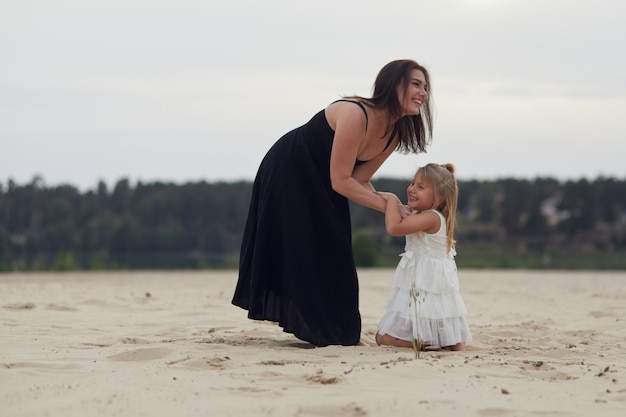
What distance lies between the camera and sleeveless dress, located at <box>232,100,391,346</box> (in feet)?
16.3

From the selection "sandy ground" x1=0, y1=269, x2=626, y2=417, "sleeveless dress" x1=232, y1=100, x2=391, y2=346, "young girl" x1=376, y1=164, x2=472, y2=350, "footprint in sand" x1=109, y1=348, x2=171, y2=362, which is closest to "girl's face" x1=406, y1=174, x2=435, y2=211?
"young girl" x1=376, y1=164, x2=472, y2=350

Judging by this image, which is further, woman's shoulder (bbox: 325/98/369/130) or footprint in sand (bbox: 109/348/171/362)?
woman's shoulder (bbox: 325/98/369/130)

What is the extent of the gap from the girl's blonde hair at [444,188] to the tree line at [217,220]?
111ft

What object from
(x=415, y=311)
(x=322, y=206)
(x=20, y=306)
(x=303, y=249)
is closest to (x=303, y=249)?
(x=303, y=249)

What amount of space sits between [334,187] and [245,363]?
1.23 m

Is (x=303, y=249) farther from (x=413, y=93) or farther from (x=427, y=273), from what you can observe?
(x=413, y=93)

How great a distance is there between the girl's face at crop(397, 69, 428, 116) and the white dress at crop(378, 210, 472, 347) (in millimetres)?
623

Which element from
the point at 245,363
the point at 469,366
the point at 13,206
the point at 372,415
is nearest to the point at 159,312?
the point at 245,363

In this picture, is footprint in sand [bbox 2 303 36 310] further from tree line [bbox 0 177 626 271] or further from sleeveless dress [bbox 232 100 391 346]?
tree line [bbox 0 177 626 271]

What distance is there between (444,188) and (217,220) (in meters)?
44.8

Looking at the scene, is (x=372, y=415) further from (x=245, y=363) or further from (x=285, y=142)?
(x=285, y=142)

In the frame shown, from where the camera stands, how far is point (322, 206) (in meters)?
5.06

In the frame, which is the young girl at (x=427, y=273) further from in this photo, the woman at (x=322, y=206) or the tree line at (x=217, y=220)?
the tree line at (x=217, y=220)

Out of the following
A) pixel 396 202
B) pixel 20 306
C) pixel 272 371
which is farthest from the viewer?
pixel 20 306
